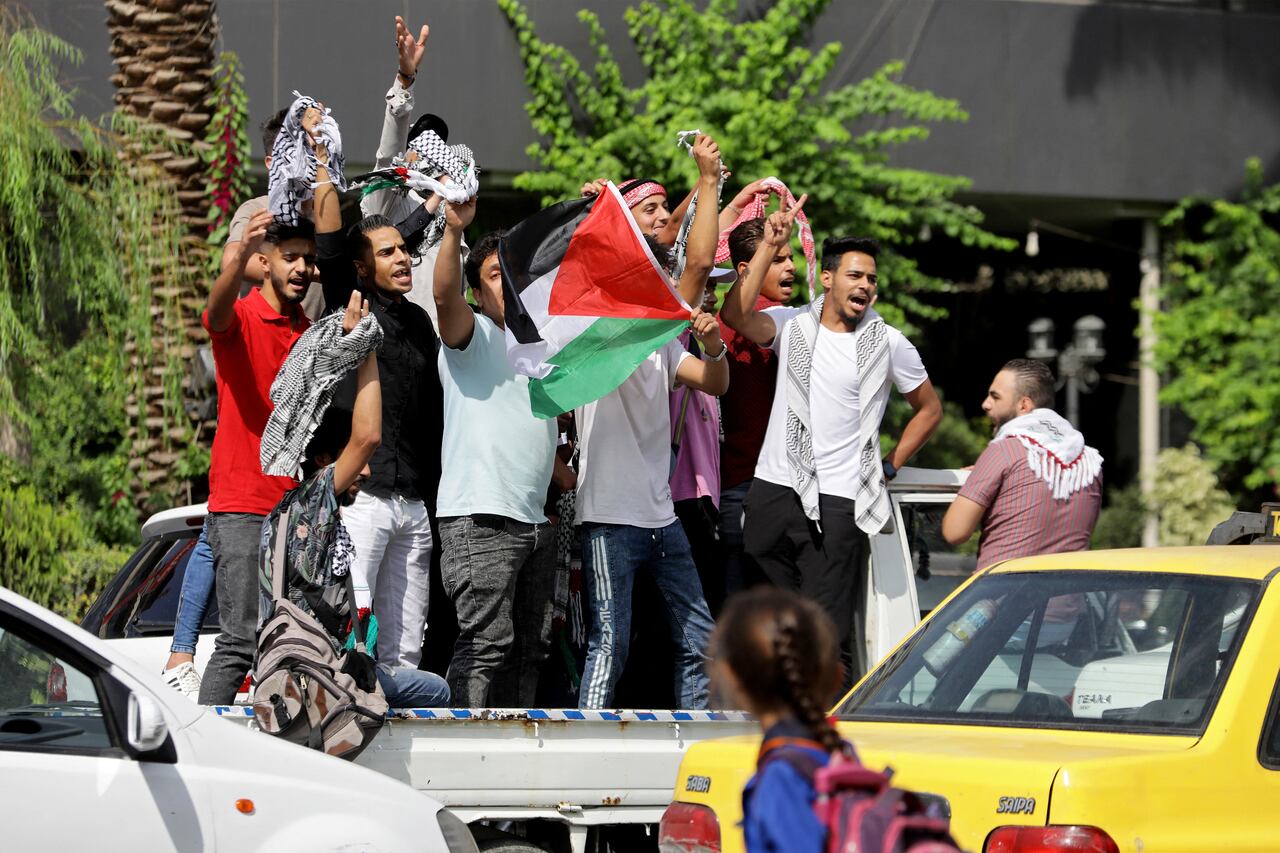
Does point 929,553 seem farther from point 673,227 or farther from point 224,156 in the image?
point 224,156

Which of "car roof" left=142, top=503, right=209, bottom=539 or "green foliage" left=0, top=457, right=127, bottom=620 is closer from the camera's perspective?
"car roof" left=142, top=503, right=209, bottom=539

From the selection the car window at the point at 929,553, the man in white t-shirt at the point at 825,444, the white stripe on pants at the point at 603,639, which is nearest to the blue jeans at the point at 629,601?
the white stripe on pants at the point at 603,639

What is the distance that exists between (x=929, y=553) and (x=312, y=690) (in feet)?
9.62

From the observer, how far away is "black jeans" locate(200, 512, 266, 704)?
613 cm

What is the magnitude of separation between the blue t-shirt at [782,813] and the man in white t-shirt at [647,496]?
3.46m

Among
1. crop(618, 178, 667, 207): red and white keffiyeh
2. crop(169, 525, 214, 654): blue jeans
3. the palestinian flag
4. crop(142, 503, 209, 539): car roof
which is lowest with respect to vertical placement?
crop(169, 525, 214, 654): blue jeans

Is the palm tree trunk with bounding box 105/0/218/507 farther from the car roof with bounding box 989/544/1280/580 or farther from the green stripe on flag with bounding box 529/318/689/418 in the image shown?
the car roof with bounding box 989/544/1280/580

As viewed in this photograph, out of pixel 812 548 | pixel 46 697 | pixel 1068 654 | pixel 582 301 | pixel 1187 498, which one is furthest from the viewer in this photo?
A: pixel 1187 498

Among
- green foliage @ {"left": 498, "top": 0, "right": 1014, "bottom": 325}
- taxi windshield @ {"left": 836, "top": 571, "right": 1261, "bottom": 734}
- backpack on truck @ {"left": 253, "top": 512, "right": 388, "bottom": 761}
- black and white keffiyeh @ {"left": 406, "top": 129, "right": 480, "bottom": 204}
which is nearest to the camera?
taxi windshield @ {"left": 836, "top": 571, "right": 1261, "bottom": 734}

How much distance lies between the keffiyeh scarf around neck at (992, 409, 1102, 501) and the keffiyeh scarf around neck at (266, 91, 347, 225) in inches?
111

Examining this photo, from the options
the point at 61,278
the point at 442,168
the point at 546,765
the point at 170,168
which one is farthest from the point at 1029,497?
the point at 170,168

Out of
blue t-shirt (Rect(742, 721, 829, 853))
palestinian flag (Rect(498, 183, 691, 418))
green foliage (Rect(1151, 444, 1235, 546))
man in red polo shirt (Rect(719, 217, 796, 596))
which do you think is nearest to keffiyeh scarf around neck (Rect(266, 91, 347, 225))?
palestinian flag (Rect(498, 183, 691, 418))

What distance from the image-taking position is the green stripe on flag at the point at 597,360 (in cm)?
630

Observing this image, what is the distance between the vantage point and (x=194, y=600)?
684 cm
